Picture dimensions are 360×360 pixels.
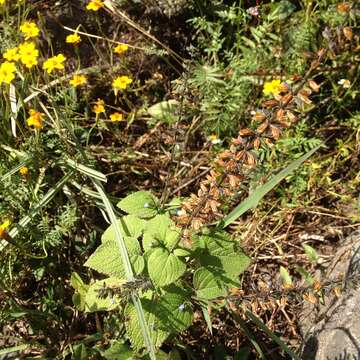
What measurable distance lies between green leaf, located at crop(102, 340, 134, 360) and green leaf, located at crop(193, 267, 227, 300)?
40cm

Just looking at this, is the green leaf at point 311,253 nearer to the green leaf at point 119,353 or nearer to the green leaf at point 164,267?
the green leaf at point 164,267

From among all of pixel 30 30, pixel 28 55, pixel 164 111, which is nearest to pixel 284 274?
pixel 164 111

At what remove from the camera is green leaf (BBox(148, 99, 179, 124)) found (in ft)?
8.89

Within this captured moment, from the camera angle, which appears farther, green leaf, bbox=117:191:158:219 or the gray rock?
green leaf, bbox=117:191:158:219

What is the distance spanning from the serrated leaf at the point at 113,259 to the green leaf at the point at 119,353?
1.02ft

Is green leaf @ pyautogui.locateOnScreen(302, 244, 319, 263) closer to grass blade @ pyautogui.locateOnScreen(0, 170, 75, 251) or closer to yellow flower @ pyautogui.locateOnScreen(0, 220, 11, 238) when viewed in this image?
grass blade @ pyautogui.locateOnScreen(0, 170, 75, 251)

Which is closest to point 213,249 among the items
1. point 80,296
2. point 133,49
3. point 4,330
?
point 80,296

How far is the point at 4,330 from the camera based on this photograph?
220 centimetres

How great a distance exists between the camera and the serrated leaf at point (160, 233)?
1.77 metres

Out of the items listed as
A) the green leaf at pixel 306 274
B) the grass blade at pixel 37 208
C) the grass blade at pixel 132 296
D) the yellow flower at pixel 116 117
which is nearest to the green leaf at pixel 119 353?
the grass blade at pixel 132 296

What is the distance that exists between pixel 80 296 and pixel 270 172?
1138 millimetres

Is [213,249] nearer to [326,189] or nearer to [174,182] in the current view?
[174,182]

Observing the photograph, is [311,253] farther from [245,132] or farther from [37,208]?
[37,208]

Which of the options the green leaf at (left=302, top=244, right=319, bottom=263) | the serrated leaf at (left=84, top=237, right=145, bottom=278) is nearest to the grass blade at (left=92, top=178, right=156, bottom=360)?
the serrated leaf at (left=84, top=237, right=145, bottom=278)
